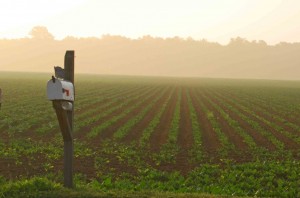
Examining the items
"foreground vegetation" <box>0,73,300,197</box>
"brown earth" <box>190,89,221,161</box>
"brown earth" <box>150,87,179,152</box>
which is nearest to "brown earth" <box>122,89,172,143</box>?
"foreground vegetation" <box>0,73,300,197</box>

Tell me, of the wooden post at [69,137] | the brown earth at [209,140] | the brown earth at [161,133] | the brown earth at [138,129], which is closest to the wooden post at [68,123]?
the wooden post at [69,137]

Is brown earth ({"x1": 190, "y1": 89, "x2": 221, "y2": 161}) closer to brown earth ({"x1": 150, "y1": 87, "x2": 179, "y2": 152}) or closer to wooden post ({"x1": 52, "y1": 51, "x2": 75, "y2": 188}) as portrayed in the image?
brown earth ({"x1": 150, "y1": 87, "x2": 179, "y2": 152})

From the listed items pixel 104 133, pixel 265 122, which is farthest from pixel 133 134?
pixel 265 122

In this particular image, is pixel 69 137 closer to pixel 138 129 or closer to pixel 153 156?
pixel 153 156

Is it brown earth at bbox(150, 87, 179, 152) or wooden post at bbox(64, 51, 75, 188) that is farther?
brown earth at bbox(150, 87, 179, 152)

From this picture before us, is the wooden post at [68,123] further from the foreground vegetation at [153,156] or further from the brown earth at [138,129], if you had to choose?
the brown earth at [138,129]

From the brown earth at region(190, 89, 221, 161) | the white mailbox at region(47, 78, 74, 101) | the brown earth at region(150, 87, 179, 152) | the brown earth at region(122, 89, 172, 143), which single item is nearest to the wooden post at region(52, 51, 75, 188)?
the white mailbox at region(47, 78, 74, 101)

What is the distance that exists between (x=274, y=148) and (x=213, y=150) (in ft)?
8.32

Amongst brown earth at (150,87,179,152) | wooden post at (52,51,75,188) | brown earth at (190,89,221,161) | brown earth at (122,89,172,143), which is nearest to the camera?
wooden post at (52,51,75,188)

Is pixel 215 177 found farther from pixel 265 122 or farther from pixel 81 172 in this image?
pixel 265 122

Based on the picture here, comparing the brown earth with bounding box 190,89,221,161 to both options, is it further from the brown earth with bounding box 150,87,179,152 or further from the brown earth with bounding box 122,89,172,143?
the brown earth with bounding box 122,89,172,143

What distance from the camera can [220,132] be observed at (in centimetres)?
1934

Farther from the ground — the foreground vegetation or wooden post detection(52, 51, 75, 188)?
wooden post detection(52, 51, 75, 188)

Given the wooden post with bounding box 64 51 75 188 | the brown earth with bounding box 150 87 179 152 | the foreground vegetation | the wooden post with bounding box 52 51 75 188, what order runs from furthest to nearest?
the brown earth with bounding box 150 87 179 152 → the foreground vegetation → the wooden post with bounding box 64 51 75 188 → the wooden post with bounding box 52 51 75 188
